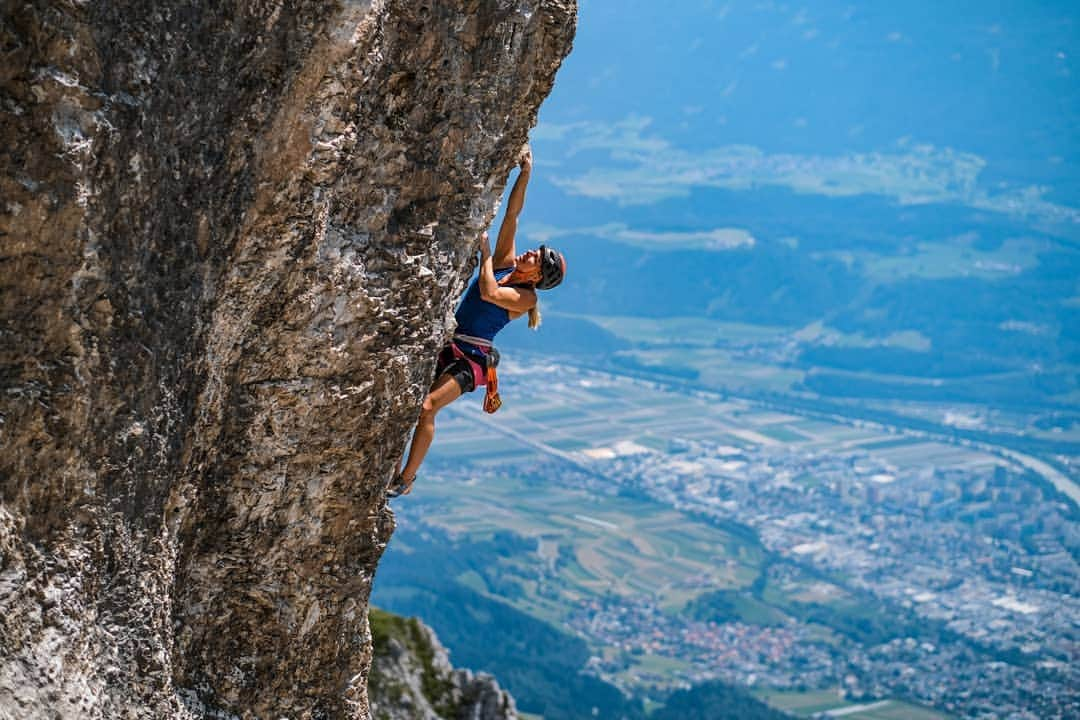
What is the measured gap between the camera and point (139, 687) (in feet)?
28.9

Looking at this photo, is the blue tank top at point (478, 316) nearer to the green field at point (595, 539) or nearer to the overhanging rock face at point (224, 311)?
the overhanging rock face at point (224, 311)

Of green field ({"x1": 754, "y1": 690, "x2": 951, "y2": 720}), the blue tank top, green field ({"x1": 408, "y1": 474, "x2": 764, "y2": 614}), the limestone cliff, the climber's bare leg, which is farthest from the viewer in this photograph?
green field ({"x1": 408, "y1": 474, "x2": 764, "y2": 614})

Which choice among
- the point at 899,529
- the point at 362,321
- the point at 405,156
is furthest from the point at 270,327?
the point at 899,529

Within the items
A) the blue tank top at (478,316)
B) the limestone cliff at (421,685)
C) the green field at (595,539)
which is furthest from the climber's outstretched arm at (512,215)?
the green field at (595,539)

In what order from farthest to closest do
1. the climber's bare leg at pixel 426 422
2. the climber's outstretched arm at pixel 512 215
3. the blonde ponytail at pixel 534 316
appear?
the blonde ponytail at pixel 534 316 < the climber's bare leg at pixel 426 422 < the climber's outstretched arm at pixel 512 215

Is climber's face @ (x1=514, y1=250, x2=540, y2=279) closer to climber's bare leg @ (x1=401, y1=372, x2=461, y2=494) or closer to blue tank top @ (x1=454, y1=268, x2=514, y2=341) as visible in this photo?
blue tank top @ (x1=454, y1=268, x2=514, y2=341)

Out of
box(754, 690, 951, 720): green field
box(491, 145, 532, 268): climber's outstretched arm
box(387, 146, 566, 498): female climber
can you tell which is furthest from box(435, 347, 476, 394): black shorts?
box(754, 690, 951, 720): green field

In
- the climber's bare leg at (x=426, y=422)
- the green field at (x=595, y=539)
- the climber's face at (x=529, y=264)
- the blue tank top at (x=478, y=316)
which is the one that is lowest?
the green field at (x=595, y=539)

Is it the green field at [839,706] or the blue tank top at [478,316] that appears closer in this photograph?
the blue tank top at [478,316]

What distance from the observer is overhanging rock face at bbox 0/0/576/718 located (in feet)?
24.3

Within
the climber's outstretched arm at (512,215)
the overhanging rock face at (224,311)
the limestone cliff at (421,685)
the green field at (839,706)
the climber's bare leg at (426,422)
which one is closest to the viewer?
the overhanging rock face at (224,311)

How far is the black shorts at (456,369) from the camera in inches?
466

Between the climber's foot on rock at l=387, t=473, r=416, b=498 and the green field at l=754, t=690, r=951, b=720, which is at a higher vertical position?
the climber's foot on rock at l=387, t=473, r=416, b=498

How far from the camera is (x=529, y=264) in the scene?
38.8 feet
